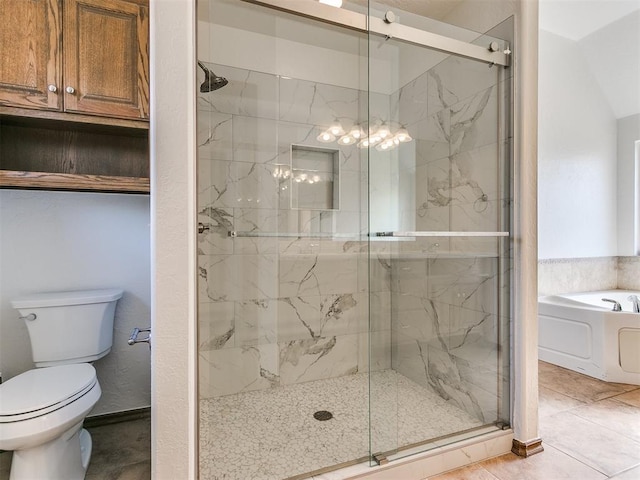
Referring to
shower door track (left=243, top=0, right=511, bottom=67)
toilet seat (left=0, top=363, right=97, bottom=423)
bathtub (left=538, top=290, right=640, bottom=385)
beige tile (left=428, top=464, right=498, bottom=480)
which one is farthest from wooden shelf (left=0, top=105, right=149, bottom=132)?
bathtub (left=538, top=290, right=640, bottom=385)

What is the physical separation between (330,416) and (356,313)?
77cm

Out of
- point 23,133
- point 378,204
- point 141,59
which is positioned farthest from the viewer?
point 378,204

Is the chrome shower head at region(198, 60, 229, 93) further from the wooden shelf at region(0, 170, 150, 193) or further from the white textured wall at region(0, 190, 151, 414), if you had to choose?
the white textured wall at region(0, 190, 151, 414)

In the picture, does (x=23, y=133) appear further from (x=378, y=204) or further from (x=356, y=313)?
(x=356, y=313)

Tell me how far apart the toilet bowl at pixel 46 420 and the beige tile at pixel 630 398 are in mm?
3033

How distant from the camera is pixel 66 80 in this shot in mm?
1480

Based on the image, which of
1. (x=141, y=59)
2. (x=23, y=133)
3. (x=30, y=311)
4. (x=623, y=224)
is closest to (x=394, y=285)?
(x=141, y=59)

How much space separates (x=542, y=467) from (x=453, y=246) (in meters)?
1.11

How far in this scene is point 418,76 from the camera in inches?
78.5

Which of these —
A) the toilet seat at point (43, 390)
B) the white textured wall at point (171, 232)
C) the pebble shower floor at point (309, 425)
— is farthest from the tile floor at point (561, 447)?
the white textured wall at point (171, 232)

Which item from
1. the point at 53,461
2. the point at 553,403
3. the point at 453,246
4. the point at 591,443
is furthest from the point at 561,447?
the point at 53,461

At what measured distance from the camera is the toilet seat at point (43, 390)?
1.30m

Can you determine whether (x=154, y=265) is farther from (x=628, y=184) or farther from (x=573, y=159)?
(x=628, y=184)

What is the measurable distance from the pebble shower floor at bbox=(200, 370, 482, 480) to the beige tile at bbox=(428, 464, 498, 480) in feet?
0.55
